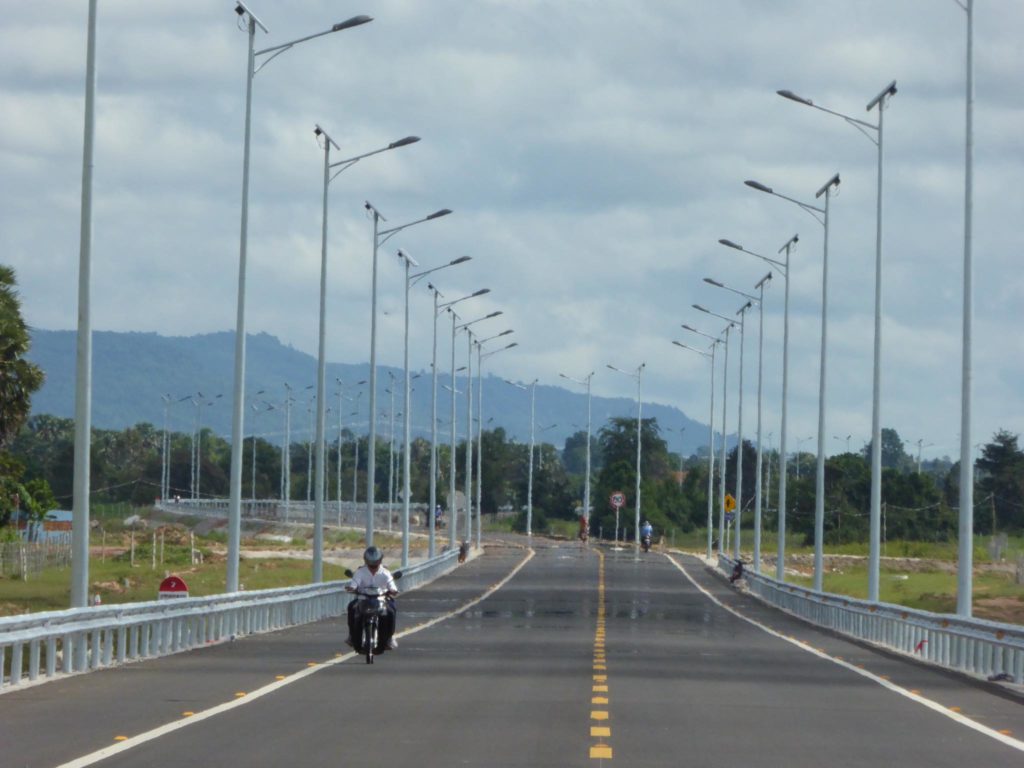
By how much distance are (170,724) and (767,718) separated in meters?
5.72

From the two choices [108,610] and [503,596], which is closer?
[108,610]

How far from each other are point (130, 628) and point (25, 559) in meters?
41.7

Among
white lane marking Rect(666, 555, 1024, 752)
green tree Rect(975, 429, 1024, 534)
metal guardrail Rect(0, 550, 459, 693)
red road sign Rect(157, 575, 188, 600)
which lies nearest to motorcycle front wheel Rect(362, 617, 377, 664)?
metal guardrail Rect(0, 550, 459, 693)

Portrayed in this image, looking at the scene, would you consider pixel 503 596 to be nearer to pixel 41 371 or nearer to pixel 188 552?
pixel 41 371

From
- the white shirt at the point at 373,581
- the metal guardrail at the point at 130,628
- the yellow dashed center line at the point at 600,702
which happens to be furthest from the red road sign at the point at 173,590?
the yellow dashed center line at the point at 600,702

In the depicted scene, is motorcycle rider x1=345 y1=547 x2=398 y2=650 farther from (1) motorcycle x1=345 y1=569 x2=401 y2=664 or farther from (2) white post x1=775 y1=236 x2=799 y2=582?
(2) white post x1=775 y1=236 x2=799 y2=582

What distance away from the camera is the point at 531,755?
15445 mm

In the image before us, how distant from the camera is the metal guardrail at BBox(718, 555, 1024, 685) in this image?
88.4ft

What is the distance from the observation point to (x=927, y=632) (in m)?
32.9

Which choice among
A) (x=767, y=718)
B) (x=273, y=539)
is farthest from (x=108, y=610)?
(x=273, y=539)

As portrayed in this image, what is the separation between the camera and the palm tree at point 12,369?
50.5 meters

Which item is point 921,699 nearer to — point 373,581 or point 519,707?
point 519,707

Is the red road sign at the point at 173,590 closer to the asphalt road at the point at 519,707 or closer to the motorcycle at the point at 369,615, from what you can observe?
the asphalt road at the point at 519,707

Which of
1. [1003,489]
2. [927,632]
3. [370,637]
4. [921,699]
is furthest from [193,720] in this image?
[1003,489]
